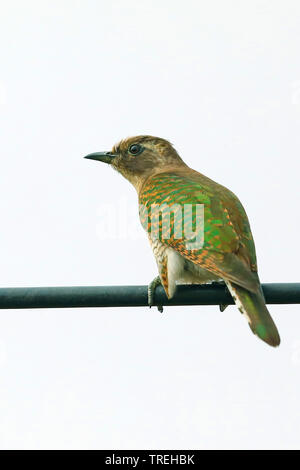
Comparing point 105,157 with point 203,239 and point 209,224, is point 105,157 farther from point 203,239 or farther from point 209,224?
point 203,239

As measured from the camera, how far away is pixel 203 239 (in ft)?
15.7

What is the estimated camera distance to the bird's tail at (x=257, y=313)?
3.99 meters

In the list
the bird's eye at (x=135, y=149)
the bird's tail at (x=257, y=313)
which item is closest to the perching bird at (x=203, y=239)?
the bird's tail at (x=257, y=313)

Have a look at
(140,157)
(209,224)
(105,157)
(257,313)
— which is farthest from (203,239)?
(105,157)

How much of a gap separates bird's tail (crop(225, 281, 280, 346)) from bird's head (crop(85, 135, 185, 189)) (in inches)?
107

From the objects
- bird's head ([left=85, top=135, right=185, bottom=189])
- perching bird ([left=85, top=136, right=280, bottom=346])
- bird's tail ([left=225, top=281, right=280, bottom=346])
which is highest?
bird's head ([left=85, top=135, right=185, bottom=189])

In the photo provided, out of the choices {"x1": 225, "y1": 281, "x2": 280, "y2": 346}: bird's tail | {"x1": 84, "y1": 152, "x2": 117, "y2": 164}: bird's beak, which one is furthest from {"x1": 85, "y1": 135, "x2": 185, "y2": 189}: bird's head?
{"x1": 225, "y1": 281, "x2": 280, "y2": 346}: bird's tail

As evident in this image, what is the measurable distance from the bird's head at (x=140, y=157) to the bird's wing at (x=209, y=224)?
607 mm

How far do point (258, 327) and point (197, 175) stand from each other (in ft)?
7.70

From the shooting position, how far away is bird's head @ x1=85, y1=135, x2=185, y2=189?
22.2 ft

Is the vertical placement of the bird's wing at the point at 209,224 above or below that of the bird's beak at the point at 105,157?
below

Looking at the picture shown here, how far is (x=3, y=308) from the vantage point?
3531mm

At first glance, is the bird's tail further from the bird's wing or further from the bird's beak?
the bird's beak

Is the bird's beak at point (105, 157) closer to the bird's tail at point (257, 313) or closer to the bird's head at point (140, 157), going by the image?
the bird's head at point (140, 157)
